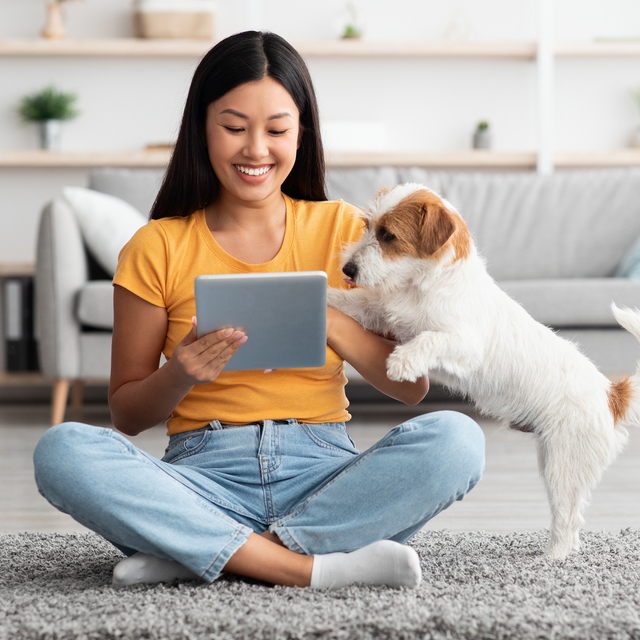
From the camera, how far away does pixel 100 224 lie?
11.3 feet

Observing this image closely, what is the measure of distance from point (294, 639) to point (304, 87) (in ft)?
3.46

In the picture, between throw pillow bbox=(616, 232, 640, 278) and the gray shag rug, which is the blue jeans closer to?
the gray shag rug

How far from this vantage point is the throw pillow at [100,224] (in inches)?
136

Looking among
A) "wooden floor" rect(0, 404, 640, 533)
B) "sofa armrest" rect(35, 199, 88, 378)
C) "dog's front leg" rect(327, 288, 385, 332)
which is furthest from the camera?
"sofa armrest" rect(35, 199, 88, 378)

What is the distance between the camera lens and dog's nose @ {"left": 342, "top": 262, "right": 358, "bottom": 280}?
1.49 m

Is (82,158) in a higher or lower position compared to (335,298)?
higher

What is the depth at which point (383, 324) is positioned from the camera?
1.65 m

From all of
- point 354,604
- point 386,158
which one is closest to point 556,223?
point 386,158

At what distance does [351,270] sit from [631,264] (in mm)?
2608

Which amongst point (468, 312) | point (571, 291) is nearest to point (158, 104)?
point (571, 291)

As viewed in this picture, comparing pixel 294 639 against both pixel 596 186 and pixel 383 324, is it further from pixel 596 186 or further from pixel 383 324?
pixel 596 186

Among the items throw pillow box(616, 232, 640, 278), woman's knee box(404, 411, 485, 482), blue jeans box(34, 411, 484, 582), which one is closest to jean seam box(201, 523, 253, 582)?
blue jeans box(34, 411, 484, 582)

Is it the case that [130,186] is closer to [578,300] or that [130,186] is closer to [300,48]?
[300,48]

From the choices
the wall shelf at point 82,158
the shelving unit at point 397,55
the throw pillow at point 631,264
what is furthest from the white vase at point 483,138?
the wall shelf at point 82,158
